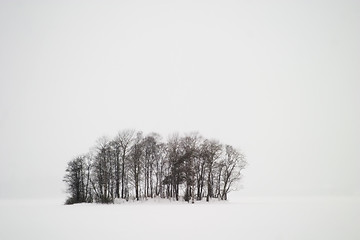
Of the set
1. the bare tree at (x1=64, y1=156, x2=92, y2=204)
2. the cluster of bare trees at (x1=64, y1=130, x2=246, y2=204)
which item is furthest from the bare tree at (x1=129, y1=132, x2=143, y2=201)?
the bare tree at (x1=64, y1=156, x2=92, y2=204)

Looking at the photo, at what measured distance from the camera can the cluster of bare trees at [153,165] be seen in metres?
60.0

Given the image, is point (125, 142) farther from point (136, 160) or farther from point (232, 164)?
point (232, 164)

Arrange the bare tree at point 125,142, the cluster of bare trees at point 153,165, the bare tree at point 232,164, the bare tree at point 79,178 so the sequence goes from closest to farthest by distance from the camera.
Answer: the cluster of bare trees at point 153,165 < the bare tree at point 125,142 < the bare tree at point 79,178 < the bare tree at point 232,164

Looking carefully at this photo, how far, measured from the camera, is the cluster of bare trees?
6000cm

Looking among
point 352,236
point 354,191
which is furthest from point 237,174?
point 354,191

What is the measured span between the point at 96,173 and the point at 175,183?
68.1 feet

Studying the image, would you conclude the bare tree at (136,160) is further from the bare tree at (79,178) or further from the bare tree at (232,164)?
the bare tree at (232,164)

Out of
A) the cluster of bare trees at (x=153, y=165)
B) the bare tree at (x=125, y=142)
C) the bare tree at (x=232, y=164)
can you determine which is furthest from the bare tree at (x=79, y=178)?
the bare tree at (x=232, y=164)

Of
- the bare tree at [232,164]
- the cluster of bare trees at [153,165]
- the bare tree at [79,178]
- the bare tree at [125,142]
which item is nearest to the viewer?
the cluster of bare trees at [153,165]

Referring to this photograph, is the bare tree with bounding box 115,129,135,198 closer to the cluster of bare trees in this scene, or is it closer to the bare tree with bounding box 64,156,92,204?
the cluster of bare trees

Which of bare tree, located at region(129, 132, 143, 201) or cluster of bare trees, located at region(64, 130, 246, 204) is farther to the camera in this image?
cluster of bare trees, located at region(64, 130, 246, 204)

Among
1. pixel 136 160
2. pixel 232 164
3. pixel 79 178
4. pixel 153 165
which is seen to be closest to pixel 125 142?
pixel 136 160

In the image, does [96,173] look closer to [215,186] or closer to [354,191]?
[215,186]

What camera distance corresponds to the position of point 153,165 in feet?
206
